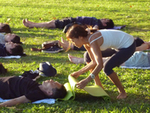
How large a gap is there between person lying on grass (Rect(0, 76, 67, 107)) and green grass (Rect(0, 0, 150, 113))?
0.13m

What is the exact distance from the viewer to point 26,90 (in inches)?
160

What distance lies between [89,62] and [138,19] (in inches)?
294

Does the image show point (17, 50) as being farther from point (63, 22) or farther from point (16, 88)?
point (63, 22)

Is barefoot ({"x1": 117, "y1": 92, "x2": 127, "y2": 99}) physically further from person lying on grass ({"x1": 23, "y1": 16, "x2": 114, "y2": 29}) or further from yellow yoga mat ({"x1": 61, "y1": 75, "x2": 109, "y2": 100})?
person lying on grass ({"x1": 23, "y1": 16, "x2": 114, "y2": 29})

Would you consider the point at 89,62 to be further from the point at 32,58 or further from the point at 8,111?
the point at 32,58

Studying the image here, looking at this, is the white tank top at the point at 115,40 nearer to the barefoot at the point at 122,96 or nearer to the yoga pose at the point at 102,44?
the yoga pose at the point at 102,44

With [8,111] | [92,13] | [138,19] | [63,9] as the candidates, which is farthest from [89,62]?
[63,9]

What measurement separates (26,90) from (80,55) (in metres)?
2.91

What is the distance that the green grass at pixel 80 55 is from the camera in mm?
3816

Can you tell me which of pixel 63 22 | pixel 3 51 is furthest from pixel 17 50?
pixel 63 22

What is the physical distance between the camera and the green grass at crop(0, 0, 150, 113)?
382 cm

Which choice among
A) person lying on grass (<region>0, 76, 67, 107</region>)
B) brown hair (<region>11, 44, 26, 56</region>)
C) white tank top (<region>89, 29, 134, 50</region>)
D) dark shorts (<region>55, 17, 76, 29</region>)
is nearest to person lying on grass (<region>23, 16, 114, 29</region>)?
dark shorts (<region>55, 17, 76, 29</region>)

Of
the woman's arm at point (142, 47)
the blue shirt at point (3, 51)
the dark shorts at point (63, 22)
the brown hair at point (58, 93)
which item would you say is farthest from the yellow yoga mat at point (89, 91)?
the dark shorts at point (63, 22)

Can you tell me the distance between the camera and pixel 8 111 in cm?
365
